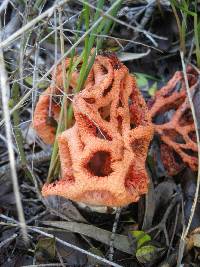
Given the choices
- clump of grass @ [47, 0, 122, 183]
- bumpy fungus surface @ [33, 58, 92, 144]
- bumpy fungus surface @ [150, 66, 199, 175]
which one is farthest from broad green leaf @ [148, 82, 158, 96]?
clump of grass @ [47, 0, 122, 183]

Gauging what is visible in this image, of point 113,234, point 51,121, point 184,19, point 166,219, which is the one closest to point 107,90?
point 51,121

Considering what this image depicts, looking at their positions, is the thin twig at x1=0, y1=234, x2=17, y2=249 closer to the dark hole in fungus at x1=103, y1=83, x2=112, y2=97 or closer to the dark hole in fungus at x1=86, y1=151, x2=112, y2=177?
the dark hole in fungus at x1=86, y1=151, x2=112, y2=177

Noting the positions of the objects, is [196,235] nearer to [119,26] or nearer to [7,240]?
[7,240]

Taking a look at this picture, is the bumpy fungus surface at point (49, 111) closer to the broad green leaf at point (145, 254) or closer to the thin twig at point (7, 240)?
the thin twig at point (7, 240)

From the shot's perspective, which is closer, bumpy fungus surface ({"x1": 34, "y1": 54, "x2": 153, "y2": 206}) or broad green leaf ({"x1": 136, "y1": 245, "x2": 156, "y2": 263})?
bumpy fungus surface ({"x1": 34, "y1": 54, "x2": 153, "y2": 206})

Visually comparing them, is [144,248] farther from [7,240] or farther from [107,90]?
[107,90]

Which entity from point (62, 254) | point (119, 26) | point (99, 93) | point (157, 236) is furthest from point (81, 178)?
point (119, 26)
